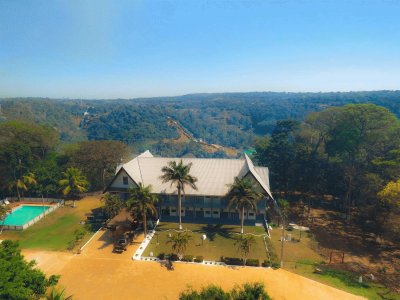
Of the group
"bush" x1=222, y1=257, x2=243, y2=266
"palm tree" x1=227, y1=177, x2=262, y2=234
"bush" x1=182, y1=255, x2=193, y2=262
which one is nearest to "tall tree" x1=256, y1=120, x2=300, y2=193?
"palm tree" x1=227, y1=177, x2=262, y2=234

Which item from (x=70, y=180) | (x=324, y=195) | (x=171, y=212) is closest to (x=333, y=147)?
(x=324, y=195)

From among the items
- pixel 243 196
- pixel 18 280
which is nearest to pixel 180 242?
pixel 243 196

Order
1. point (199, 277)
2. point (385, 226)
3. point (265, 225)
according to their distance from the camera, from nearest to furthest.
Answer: point (199, 277) → point (385, 226) → point (265, 225)

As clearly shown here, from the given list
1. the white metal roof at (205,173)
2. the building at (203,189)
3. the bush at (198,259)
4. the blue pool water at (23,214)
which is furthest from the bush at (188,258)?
the blue pool water at (23,214)

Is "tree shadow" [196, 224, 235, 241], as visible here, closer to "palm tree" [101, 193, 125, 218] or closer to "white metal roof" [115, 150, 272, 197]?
"white metal roof" [115, 150, 272, 197]

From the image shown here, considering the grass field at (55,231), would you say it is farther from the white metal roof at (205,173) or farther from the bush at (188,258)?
the bush at (188,258)

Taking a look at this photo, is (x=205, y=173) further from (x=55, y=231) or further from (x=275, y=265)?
(x=55, y=231)

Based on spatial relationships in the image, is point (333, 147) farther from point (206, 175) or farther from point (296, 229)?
point (206, 175)
